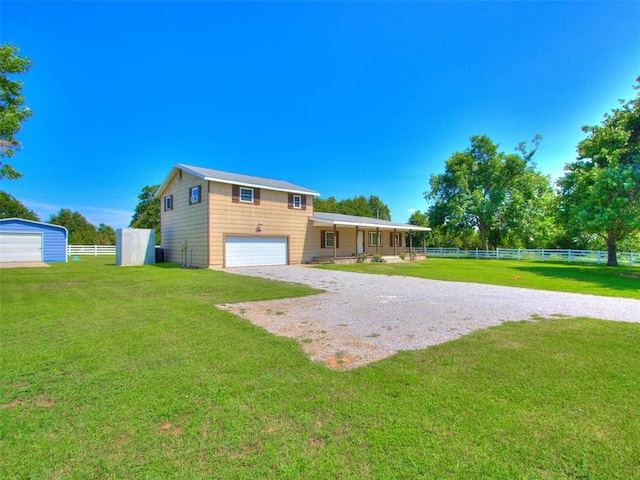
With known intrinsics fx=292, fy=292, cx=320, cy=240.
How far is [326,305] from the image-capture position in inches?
264

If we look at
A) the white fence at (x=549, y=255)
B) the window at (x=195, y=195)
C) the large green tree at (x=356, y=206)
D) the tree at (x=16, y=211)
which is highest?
the large green tree at (x=356, y=206)

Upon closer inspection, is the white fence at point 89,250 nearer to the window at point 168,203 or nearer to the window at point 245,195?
the window at point 168,203

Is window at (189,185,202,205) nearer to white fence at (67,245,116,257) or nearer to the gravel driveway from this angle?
the gravel driveway

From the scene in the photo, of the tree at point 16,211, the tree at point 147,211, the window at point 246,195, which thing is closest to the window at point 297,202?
the window at point 246,195

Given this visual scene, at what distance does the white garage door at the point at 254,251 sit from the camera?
1595cm

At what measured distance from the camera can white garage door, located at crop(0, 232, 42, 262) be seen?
699 inches

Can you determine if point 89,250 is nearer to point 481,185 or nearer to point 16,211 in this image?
point 16,211

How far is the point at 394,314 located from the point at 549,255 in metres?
26.9

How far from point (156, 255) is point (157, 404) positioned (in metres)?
19.1

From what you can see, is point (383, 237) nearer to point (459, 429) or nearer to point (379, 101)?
point (379, 101)

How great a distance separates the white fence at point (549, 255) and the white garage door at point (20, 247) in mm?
28608

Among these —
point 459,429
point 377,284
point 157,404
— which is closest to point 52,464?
point 157,404

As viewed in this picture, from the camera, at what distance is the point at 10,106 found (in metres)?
10.9

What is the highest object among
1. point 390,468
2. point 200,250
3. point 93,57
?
point 93,57
